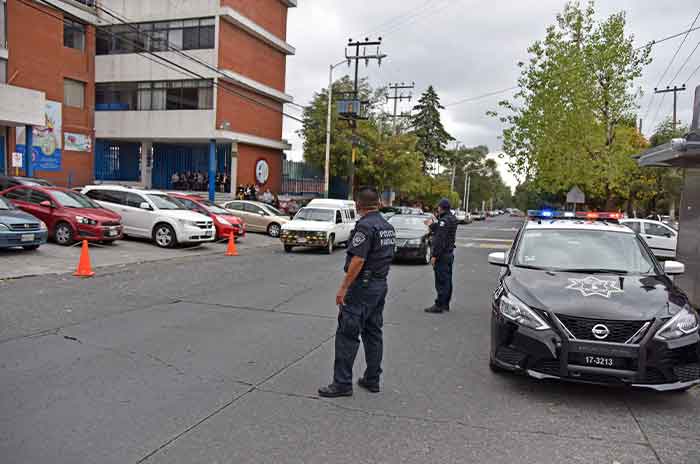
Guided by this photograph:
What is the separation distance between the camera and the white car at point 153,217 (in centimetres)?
1650

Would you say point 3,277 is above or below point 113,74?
below

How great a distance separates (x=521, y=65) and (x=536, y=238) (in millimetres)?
23490

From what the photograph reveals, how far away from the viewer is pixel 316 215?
18.4 meters

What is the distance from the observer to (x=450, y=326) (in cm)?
775

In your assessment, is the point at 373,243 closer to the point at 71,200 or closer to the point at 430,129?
the point at 71,200

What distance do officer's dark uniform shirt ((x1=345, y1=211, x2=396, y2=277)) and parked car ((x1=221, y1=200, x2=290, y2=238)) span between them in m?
18.1

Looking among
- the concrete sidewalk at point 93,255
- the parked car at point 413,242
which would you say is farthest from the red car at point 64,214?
the parked car at point 413,242

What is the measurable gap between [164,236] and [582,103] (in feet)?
61.5

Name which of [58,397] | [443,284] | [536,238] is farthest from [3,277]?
[536,238]

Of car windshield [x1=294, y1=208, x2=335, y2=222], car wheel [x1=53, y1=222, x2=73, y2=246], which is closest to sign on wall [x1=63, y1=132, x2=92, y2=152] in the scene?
car wheel [x1=53, y1=222, x2=73, y2=246]

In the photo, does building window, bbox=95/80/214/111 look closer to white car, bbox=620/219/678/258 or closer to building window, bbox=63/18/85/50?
building window, bbox=63/18/85/50

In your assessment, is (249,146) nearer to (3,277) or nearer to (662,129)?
(3,277)

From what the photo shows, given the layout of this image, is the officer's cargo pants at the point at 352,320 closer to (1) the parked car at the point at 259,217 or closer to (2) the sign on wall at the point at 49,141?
(1) the parked car at the point at 259,217

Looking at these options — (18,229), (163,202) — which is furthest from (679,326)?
(163,202)
